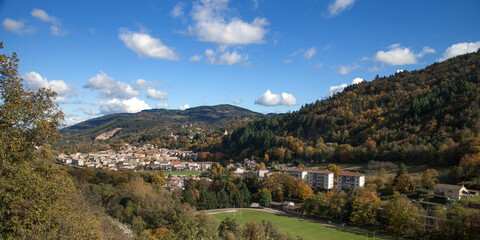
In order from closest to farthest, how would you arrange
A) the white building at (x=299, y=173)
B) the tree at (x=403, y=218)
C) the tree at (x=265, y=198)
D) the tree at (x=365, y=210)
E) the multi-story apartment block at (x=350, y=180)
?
the tree at (x=403, y=218)
the tree at (x=365, y=210)
the tree at (x=265, y=198)
the multi-story apartment block at (x=350, y=180)
the white building at (x=299, y=173)

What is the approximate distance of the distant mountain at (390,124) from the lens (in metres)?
38.6

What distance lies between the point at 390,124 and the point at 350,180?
74.2ft

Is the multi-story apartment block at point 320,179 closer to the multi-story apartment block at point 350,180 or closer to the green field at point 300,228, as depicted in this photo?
the multi-story apartment block at point 350,180

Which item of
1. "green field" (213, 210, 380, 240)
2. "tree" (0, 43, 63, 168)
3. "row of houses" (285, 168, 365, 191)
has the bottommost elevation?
"green field" (213, 210, 380, 240)

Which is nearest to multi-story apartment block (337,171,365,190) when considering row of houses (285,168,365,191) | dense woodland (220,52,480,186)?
row of houses (285,168,365,191)

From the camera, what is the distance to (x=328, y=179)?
36.2m

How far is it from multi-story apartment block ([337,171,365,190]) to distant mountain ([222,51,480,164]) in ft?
30.4

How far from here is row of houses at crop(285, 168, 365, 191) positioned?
111 ft

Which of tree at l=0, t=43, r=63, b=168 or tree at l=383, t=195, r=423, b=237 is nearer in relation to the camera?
tree at l=0, t=43, r=63, b=168

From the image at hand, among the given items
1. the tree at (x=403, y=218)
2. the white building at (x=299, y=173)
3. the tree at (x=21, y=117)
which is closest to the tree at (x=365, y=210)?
the tree at (x=403, y=218)

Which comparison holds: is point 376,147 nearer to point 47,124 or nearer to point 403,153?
point 403,153

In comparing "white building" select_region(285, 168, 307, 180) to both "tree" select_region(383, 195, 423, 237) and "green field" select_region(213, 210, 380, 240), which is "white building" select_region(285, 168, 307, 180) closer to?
"green field" select_region(213, 210, 380, 240)

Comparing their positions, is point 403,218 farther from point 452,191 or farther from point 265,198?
point 265,198

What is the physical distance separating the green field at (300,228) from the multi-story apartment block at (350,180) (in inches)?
399
